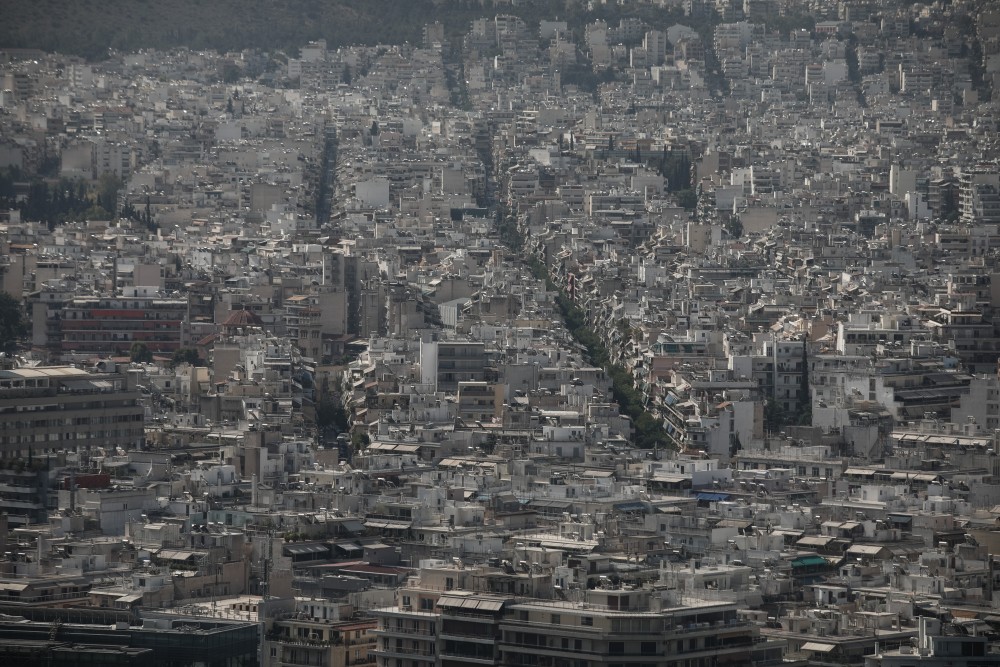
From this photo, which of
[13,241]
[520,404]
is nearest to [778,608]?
[520,404]

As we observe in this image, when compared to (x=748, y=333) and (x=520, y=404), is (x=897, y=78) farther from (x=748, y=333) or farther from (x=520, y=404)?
(x=520, y=404)

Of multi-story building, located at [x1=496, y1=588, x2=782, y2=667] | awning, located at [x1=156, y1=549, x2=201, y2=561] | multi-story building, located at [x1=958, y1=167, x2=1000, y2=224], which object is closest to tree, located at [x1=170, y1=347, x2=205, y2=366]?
awning, located at [x1=156, y1=549, x2=201, y2=561]

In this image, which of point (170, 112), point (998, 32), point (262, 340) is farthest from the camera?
point (998, 32)

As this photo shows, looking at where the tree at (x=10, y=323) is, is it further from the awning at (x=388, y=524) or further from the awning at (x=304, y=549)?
the awning at (x=304, y=549)

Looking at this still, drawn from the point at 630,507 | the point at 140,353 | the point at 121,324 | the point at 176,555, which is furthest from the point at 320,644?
the point at 121,324

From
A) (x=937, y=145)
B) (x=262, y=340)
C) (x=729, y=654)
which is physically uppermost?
(x=937, y=145)

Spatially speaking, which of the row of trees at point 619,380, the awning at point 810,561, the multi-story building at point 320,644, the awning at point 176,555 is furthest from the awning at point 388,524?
the row of trees at point 619,380
